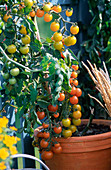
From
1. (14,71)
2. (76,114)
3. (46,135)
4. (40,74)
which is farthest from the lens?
(76,114)

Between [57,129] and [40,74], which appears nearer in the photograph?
[40,74]

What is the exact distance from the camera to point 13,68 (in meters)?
1.54

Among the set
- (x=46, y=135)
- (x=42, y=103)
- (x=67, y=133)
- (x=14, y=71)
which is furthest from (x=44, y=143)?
(x=14, y=71)

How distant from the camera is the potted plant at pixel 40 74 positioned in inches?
60.9

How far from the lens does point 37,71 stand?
1561 mm

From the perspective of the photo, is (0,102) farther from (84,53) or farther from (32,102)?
(84,53)

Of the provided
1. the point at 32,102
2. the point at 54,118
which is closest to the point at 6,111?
the point at 54,118

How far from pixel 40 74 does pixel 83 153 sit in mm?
645

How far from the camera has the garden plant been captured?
1544 millimetres

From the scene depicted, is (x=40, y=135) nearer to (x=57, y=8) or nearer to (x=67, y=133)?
(x=67, y=133)

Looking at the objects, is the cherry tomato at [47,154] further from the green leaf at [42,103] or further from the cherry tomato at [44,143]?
the green leaf at [42,103]

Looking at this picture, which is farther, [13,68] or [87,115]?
[87,115]

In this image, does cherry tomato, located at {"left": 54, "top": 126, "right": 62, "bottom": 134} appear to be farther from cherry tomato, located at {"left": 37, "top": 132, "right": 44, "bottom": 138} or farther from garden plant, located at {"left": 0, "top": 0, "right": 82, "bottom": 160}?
cherry tomato, located at {"left": 37, "top": 132, "right": 44, "bottom": 138}

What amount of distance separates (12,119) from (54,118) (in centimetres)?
44
